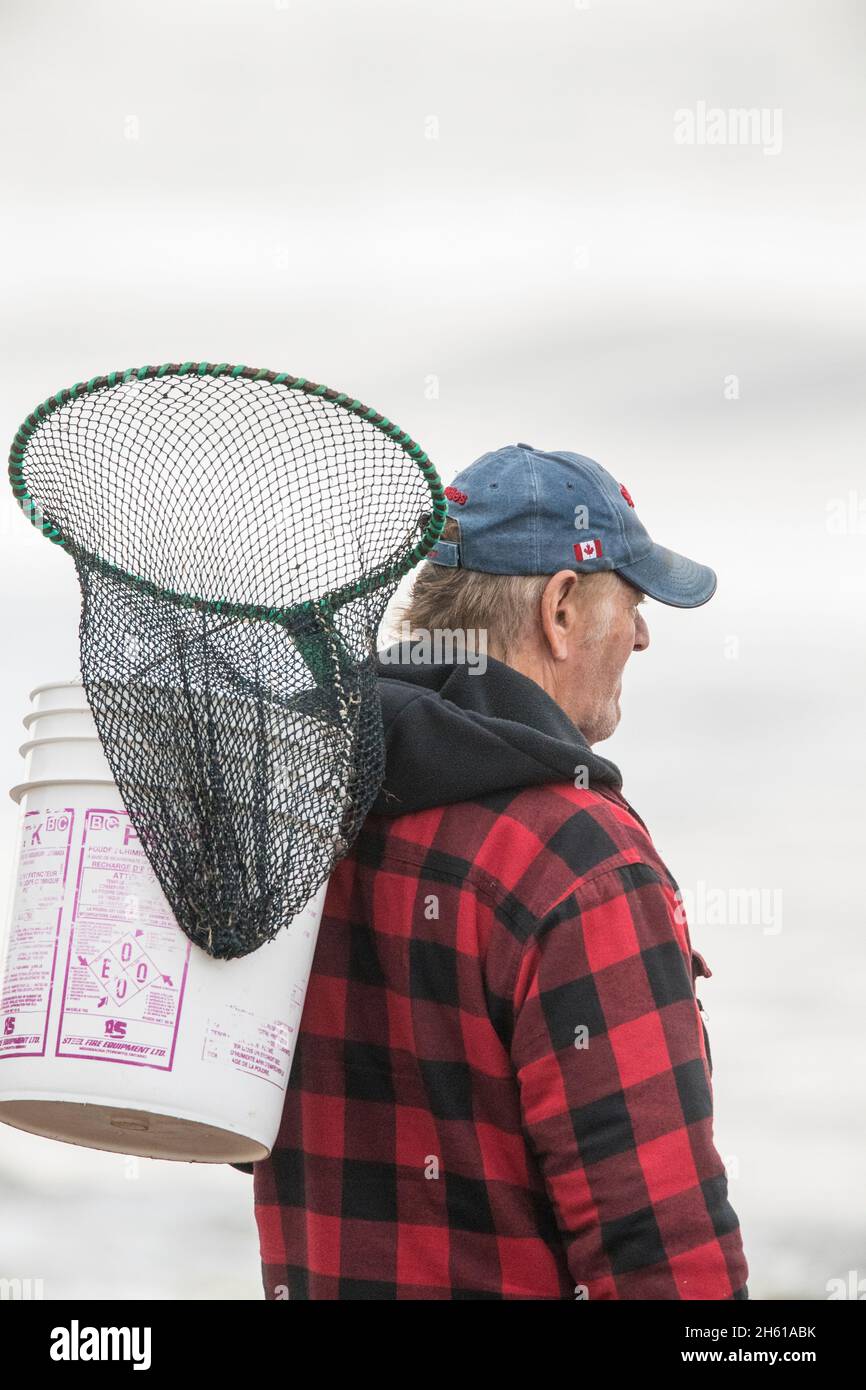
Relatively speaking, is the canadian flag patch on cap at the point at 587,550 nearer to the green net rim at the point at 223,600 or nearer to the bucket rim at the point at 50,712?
the green net rim at the point at 223,600

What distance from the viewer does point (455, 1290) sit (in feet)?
7.43

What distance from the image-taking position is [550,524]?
2.70m

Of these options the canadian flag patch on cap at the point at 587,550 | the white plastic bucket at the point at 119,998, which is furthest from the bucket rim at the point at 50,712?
the canadian flag patch on cap at the point at 587,550

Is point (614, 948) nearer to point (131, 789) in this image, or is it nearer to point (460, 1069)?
point (460, 1069)

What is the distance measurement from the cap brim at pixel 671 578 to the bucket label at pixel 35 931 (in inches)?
43.0

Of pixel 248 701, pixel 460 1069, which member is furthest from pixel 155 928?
pixel 460 1069

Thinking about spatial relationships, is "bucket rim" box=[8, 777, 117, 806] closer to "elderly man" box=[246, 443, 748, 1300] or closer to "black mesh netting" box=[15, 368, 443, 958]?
"black mesh netting" box=[15, 368, 443, 958]

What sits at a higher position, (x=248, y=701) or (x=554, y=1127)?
(x=248, y=701)

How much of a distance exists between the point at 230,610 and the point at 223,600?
0.06ft

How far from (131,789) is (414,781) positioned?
17.0 inches

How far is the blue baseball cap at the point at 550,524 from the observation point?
8.82ft

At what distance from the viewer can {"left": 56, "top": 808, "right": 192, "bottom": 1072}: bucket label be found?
212cm

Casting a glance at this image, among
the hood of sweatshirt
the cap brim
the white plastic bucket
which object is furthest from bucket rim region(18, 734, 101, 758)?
the cap brim

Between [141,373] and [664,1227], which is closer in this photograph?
[664,1227]
